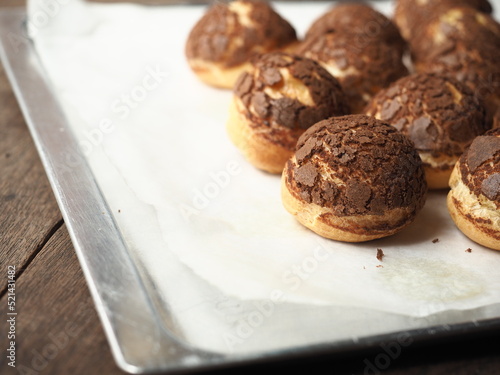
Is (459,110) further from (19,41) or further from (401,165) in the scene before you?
(19,41)

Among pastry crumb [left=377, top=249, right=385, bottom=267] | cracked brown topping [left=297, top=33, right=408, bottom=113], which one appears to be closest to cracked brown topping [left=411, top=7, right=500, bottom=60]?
cracked brown topping [left=297, top=33, right=408, bottom=113]

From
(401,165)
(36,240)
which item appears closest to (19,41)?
(36,240)

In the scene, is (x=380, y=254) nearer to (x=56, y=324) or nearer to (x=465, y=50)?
(x=56, y=324)

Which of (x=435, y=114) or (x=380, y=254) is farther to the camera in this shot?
(x=435, y=114)

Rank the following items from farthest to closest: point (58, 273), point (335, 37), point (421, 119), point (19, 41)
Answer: point (19, 41), point (335, 37), point (421, 119), point (58, 273)

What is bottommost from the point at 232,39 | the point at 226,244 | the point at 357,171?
the point at 226,244

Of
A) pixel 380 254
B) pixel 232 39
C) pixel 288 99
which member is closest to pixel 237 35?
pixel 232 39
